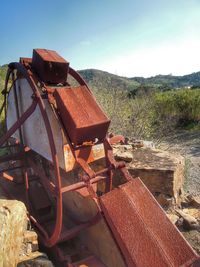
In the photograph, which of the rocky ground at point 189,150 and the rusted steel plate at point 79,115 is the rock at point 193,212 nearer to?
the rusted steel plate at point 79,115

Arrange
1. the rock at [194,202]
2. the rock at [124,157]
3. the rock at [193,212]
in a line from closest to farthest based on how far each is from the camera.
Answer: the rock at [193,212], the rock at [124,157], the rock at [194,202]

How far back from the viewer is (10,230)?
281 centimetres

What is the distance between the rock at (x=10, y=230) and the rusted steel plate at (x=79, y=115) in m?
0.93

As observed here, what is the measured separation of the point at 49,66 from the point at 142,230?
2082mm

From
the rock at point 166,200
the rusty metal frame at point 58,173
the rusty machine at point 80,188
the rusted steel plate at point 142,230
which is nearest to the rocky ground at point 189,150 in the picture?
the rock at point 166,200

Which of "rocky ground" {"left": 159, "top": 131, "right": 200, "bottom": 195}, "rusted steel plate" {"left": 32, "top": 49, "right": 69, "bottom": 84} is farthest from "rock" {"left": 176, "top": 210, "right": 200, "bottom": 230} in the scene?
"rocky ground" {"left": 159, "top": 131, "right": 200, "bottom": 195}

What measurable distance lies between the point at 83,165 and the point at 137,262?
46.3 inches

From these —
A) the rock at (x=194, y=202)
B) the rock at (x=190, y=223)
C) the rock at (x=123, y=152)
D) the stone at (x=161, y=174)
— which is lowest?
the rock at (x=194, y=202)

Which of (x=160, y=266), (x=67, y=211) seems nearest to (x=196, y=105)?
(x=67, y=211)

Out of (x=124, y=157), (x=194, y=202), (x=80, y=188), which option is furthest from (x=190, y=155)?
(x=80, y=188)

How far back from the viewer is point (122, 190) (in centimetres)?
305

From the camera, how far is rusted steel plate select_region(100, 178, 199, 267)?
8.73 feet

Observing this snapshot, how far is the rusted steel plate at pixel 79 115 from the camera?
3.11 meters

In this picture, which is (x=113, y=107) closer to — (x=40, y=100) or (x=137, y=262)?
(x=40, y=100)
